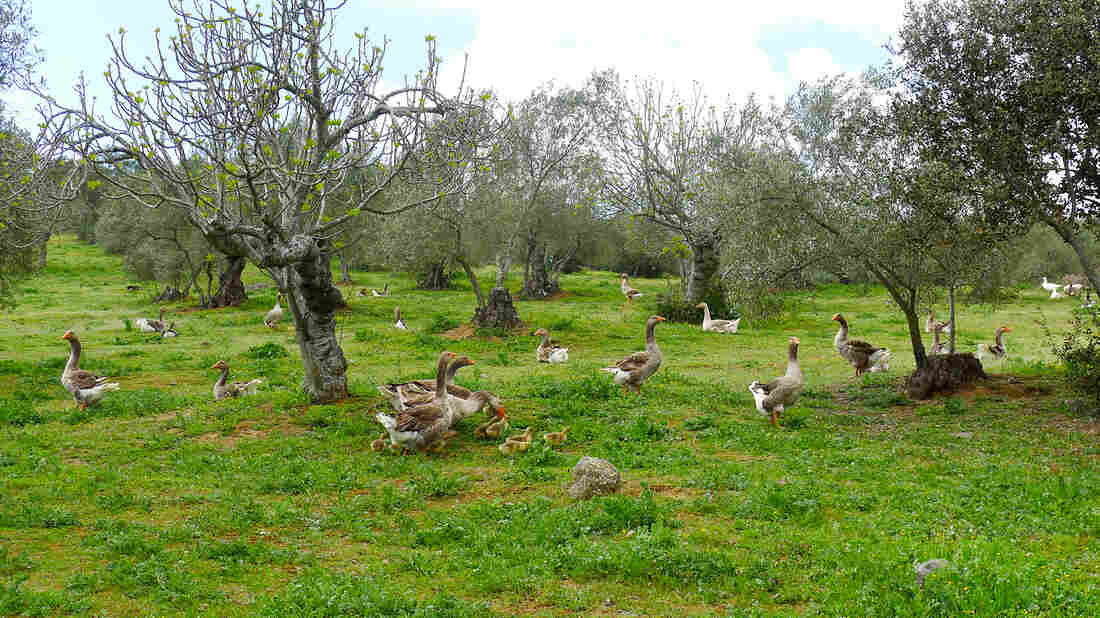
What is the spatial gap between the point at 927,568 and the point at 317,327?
14.0 metres

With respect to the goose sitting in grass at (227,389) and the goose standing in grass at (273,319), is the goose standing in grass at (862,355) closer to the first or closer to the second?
the goose sitting in grass at (227,389)

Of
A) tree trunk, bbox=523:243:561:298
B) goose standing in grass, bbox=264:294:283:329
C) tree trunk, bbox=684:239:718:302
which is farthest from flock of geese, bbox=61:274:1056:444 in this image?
tree trunk, bbox=523:243:561:298

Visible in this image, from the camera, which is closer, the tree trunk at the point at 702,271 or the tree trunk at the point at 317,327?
the tree trunk at the point at 317,327

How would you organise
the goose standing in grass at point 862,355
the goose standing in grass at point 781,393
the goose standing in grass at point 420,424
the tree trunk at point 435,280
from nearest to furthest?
the goose standing in grass at point 420,424 → the goose standing in grass at point 781,393 → the goose standing in grass at point 862,355 → the tree trunk at point 435,280

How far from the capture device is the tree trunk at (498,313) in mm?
34094

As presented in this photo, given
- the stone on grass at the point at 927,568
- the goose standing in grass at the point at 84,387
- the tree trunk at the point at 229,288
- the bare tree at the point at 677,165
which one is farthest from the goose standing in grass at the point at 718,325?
the tree trunk at the point at 229,288

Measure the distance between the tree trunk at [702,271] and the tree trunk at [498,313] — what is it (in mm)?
10155

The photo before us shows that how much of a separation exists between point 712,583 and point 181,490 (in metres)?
8.45

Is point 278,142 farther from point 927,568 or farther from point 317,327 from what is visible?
point 927,568

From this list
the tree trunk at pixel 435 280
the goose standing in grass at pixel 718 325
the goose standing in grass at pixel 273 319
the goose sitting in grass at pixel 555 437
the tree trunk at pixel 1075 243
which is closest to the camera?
the goose sitting in grass at pixel 555 437

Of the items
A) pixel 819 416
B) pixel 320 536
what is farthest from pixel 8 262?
pixel 819 416

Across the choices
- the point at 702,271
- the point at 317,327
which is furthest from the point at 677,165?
the point at 317,327

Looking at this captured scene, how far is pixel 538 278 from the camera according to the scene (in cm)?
5488

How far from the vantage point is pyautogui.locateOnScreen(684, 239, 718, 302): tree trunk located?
39.0 metres
